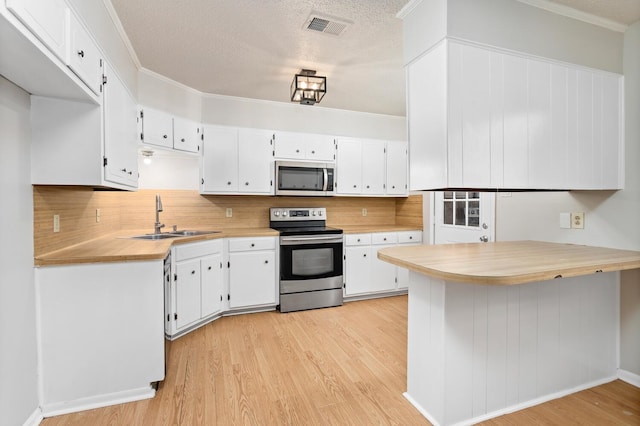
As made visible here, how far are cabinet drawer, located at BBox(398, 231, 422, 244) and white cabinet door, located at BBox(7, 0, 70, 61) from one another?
359cm

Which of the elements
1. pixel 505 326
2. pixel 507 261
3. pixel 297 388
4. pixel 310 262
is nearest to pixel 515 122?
pixel 507 261

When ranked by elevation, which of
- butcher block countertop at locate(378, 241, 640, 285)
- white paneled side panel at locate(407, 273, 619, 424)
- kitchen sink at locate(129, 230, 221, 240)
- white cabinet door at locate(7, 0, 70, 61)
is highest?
white cabinet door at locate(7, 0, 70, 61)

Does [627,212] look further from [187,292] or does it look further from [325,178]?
[187,292]

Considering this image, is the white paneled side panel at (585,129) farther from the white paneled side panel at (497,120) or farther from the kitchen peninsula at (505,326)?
the white paneled side panel at (497,120)

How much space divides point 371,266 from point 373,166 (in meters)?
1.33

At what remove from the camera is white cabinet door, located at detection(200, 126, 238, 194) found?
3467 millimetres

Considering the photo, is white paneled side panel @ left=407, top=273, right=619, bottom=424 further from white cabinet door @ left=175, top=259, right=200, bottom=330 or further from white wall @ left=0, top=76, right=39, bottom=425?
white wall @ left=0, top=76, right=39, bottom=425

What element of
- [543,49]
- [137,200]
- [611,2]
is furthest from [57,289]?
[611,2]

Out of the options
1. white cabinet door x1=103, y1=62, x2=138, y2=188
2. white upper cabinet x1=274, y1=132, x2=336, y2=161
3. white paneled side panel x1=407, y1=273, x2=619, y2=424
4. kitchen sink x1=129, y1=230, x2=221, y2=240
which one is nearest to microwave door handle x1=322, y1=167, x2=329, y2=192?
white upper cabinet x1=274, y1=132, x2=336, y2=161

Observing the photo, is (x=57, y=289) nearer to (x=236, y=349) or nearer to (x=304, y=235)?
(x=236, y=349)

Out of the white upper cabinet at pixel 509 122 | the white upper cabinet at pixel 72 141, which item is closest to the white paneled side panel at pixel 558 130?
the white upper cabinet at pixel 509 122

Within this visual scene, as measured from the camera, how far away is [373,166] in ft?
13.8

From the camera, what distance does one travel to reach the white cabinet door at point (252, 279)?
3.34 m

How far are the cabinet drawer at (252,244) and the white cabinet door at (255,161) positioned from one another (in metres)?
0.59
